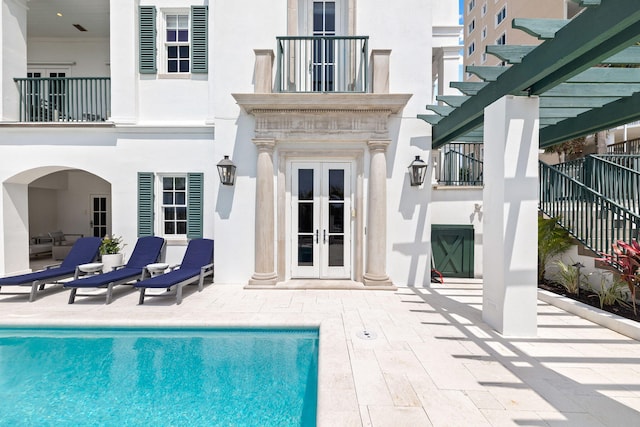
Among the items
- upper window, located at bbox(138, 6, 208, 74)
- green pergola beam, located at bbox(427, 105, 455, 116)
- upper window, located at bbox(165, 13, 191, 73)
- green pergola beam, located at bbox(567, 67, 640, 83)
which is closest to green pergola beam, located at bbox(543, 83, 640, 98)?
green pergola beam, located at bbox(567, 67, 640, 83)

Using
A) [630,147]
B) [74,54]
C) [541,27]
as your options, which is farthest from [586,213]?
[74,54]

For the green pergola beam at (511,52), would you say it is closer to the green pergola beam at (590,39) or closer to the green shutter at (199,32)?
the green pergola beam at (590,39)

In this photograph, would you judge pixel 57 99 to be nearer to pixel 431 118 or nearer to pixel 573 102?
pixel 431 118

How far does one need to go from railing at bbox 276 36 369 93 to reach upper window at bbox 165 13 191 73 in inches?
115

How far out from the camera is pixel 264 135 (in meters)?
7.20

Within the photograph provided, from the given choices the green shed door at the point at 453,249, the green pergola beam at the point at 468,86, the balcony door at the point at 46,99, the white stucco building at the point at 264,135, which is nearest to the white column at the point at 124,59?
the white stucco building at the point at 264,135

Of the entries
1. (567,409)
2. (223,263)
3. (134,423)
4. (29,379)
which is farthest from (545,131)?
(29,379)

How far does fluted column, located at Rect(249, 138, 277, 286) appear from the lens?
23.5 ft

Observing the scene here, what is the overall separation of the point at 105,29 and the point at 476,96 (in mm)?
11553

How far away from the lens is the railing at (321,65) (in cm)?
753

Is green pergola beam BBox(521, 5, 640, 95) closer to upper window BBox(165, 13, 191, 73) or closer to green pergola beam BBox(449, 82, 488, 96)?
green pergola beam BBox(449, 82, 488, 96)

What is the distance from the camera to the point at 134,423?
3121 mm

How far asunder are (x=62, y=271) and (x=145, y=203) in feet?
7.57

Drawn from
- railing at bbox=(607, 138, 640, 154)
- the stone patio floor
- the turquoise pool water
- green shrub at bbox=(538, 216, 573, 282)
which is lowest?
the turquoise pool water
